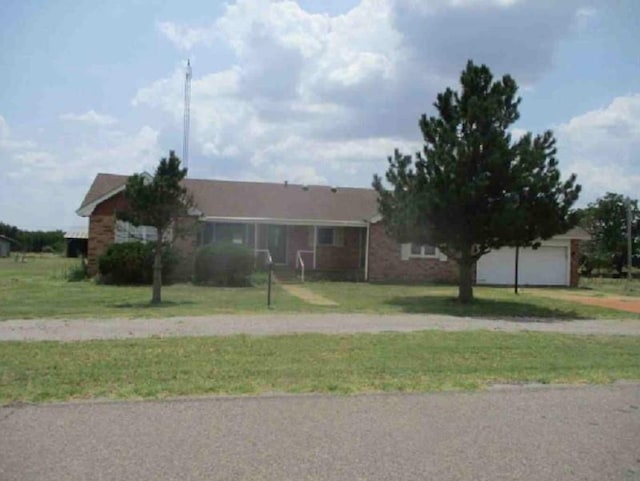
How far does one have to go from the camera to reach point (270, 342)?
1061 centimetres

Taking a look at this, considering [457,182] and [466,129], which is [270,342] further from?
[466,129]

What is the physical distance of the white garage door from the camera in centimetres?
3039

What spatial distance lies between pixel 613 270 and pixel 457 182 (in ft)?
129

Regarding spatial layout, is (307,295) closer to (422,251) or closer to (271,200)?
(422,251)

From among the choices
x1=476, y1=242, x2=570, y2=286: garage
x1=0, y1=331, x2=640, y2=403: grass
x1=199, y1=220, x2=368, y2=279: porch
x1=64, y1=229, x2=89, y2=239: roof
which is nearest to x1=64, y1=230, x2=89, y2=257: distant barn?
x1=64, y1=229, x2=89, y2=239: roof

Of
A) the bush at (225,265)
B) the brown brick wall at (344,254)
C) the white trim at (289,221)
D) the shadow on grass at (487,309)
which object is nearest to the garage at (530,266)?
the brown brick wall at (344,254)

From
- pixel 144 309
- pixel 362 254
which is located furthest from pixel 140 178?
pixel 362 254

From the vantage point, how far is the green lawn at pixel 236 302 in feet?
50.0

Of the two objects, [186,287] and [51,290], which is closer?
[51,290]

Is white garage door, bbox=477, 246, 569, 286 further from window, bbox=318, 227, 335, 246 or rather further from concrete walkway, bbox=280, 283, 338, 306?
concrete walkway, bbox=280, 283, 338, 306

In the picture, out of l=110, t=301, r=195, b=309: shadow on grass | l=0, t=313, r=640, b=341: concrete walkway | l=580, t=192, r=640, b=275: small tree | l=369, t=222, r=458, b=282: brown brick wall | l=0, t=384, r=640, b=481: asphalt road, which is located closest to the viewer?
l=0, t=384, r=640, b=481: asphalt road

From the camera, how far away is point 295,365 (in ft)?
28.3

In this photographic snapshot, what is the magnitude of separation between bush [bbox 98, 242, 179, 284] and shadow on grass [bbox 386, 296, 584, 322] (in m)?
8.91

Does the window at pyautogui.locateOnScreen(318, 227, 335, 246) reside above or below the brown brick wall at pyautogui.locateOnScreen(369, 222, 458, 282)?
above
